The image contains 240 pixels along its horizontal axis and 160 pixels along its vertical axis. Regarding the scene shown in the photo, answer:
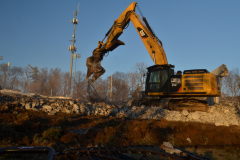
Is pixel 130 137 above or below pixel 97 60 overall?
below

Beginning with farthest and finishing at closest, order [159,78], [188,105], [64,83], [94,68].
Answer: [64,83]
[94,68]
[159,78]
[188,105]

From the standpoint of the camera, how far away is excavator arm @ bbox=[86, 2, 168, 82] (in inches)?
538

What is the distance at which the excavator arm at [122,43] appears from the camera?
13.7m

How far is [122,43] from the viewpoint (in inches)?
539

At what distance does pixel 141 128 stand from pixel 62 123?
414 centimetres

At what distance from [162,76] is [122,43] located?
3542mm

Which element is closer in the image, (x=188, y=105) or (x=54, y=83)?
(x=188, y=105)

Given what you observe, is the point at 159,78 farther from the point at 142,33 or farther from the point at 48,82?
the point at 48,82

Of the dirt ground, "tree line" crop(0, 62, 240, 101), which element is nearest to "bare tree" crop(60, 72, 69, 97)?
"tree line" crop(0, 62, 240, 101)

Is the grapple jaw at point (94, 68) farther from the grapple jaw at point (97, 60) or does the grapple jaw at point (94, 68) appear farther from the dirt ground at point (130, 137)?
the dirt ground at point (130, 137)

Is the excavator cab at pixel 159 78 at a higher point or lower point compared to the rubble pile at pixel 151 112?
higher

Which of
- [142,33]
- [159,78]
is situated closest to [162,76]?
[159,78]

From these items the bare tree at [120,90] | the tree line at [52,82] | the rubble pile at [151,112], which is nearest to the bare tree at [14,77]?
the tree line at [52,82]

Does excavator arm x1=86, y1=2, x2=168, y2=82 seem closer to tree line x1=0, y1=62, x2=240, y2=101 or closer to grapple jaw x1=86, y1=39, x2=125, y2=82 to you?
grapple jaw x1=86, y1=39, x2=125, y2=82
